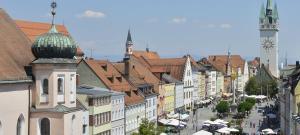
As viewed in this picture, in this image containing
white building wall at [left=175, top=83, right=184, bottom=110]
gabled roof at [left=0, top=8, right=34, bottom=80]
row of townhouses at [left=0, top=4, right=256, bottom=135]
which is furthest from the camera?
white building wall at [left=175, top=83, right=184, bottom=110]

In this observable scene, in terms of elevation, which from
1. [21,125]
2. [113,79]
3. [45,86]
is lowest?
[21,125]

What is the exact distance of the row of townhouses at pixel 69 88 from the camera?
3825 centimetres

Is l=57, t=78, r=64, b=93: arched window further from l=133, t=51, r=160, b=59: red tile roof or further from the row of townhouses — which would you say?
l=133, t=51, r=160, b=59: red tile roof

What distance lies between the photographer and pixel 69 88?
1597 inches

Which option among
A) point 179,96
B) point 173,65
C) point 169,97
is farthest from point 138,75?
point 173,65

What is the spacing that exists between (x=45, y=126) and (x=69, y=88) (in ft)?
9.52

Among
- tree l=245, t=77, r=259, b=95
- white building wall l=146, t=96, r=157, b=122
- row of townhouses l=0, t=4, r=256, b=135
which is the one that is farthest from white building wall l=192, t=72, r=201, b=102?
white building wall l=146, t=96, r=157, b=122

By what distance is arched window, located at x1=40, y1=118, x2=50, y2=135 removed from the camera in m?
→ 39.1

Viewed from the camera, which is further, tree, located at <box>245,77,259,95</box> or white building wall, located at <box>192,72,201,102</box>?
tree, located at <box>245,77,259,95</box>

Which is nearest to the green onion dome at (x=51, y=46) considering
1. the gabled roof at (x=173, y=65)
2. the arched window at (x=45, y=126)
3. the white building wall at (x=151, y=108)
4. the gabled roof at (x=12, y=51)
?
the gabled roof at (x=12, y=51)

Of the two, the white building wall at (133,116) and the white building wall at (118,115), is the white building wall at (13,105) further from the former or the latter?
the white building wall at (133,116)

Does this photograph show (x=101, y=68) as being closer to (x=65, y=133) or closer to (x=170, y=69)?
(x=65, y=133)

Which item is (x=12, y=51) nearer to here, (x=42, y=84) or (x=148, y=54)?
(x=42, y=84)

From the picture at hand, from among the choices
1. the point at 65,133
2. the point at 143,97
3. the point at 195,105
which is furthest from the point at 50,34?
the point at 195,105
